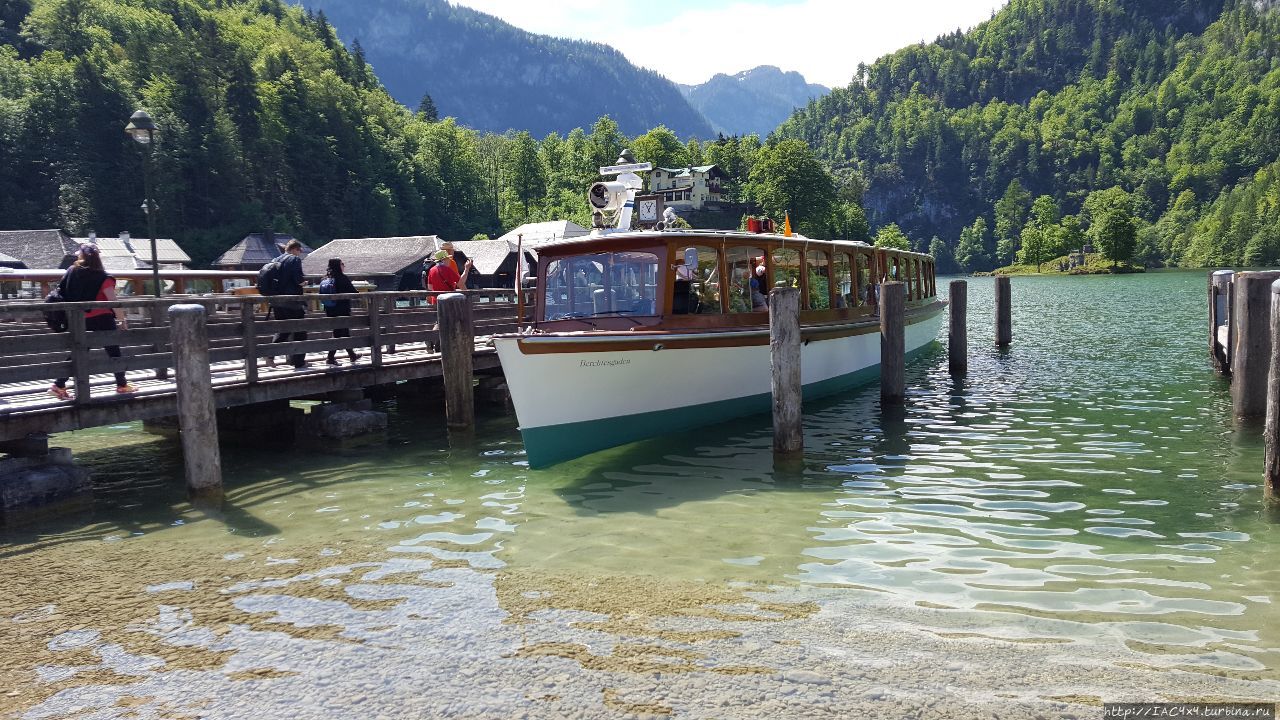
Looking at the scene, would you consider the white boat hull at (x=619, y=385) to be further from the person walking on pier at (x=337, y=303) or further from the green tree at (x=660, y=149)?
the green tree at (x=660, y=149)

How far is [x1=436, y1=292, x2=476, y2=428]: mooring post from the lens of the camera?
44.8ft

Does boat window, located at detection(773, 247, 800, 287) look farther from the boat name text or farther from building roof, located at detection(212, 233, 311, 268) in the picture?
building roof, located at detection(212, 233, 311, 268)

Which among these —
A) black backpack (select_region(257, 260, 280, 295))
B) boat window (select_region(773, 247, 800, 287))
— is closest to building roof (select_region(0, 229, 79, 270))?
black backpack (select_region(257, 260, 280, 295))

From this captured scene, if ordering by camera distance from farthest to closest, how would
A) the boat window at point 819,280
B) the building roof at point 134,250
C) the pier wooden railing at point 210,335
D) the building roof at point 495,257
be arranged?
the building roof at point 134,250 → the building roof at point 495,257 → the boat window at point 819,280 → the pier wooden railing at point 210,335

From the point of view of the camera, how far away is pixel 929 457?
39.8 ft

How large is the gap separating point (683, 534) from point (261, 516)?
197 inches

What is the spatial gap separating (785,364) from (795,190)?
107851 millimetres

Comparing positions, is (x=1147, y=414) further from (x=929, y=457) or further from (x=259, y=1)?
(x=259, y=1)

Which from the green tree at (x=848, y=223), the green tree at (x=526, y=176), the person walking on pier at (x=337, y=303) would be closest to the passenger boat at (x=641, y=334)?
the person walking on pier at (x=337, y=303)

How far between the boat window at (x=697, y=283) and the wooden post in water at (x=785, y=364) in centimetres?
155

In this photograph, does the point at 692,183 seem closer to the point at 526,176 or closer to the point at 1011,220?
the point at 526,176

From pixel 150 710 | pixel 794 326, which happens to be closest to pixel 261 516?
pixel 150 710

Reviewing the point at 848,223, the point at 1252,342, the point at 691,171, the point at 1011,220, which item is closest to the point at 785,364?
the point at 1252,342

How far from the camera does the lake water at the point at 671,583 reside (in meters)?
5.57
